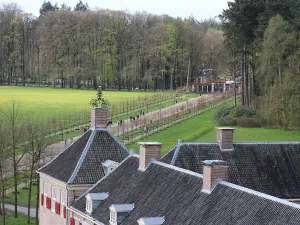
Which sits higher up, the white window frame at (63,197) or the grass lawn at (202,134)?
the grass lawn at (202,134)

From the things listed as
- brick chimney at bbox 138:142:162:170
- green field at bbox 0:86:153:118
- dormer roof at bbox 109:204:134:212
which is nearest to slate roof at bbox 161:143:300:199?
brick chimney at bbox 138:142:162:170

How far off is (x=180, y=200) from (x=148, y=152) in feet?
13.5

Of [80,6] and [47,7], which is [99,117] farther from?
[80,6]

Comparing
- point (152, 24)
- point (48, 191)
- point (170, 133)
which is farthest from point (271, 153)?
point (152, 24)

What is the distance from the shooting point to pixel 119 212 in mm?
21344

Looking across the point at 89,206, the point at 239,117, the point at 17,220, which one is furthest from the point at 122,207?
the point at 239,117

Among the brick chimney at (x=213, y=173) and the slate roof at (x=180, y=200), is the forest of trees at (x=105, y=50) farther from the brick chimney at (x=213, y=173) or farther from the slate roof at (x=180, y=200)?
the brick chimney at (x=213, y=173)

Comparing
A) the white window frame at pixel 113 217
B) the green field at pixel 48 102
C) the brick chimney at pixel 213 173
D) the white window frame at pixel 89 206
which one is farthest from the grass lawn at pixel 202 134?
the brick chimney at pixel 213 173

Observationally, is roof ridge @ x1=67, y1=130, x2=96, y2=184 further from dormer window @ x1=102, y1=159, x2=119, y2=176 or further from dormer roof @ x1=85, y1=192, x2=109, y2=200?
dormer roof @ x1=85, y1=192, x2=109, y2=200

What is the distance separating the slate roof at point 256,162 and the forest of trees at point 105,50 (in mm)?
81261

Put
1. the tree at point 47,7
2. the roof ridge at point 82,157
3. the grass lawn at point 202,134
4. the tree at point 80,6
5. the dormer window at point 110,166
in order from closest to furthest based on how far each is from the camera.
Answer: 1. the dormer window at point 110,166
2. the roof ridge at point 82,157
3. the grass lawn at point 202,134
4. the tree at point 47,7
5. the tree at point 80,6

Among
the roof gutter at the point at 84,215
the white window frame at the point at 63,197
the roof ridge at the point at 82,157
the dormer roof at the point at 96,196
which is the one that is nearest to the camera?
the roof gutter at the point at 84,215

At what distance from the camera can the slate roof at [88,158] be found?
1090 inches

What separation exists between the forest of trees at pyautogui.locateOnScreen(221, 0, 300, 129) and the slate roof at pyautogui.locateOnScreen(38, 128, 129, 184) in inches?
808
